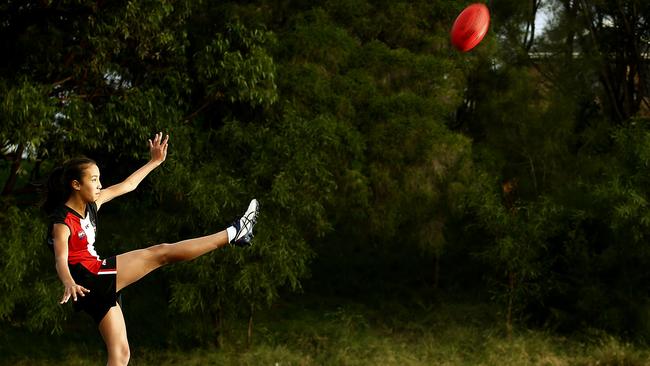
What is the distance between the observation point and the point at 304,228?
392 inches

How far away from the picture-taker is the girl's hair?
4.41 meters

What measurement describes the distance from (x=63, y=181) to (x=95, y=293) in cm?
59

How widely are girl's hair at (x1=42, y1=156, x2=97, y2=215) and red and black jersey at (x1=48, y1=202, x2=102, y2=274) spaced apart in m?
0.11

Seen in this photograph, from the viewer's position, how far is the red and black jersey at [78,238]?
4309mm

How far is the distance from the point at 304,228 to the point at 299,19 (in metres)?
2.46

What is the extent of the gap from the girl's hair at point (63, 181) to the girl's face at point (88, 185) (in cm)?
2

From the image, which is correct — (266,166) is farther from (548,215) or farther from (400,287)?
(400,287)

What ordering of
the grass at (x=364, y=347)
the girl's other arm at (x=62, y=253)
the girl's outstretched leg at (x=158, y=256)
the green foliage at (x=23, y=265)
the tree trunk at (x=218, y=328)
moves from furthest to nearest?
→ the tree trunk at (x=218, y=328), the grass at (x=364, y=347), the green foliage at (x=23, y=265), the girl's outstretched leg at (x=158, y=256), the girl's other arm at (x=62, y=253)

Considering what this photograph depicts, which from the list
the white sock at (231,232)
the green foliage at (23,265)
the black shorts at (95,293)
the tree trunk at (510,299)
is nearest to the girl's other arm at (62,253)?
the black shorts at (95,293)

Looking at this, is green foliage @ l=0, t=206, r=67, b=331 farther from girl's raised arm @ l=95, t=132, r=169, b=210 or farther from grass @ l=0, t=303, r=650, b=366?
girl's raised arm @ l=95, t=132, r=169, b=210

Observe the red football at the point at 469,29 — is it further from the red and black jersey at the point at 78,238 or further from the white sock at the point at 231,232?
the red and black jersey at the point at 78,238

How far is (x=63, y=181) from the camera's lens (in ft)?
14.5

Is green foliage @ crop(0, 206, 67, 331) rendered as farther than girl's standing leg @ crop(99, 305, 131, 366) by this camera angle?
Yes

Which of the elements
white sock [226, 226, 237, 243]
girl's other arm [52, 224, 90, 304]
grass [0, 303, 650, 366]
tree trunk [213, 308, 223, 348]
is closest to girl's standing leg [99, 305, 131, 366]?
girl's other arm [52, 224, 90, 304]
